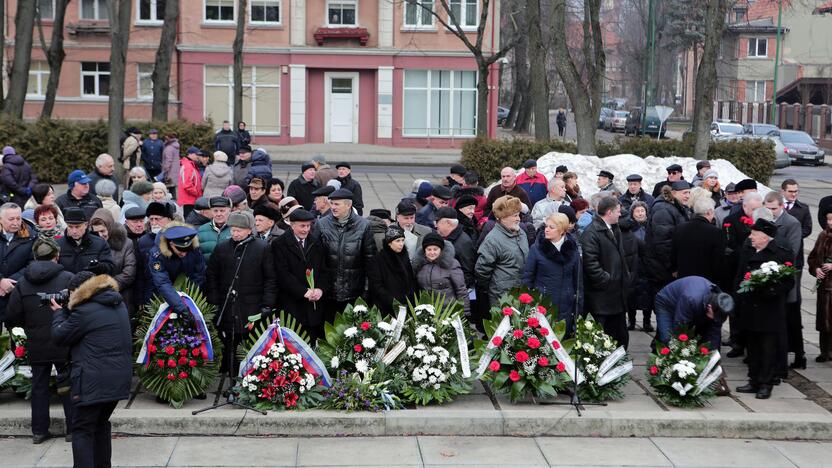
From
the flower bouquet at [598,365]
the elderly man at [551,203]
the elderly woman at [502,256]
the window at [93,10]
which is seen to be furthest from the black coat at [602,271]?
the window at [93,10]

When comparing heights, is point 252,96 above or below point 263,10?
below

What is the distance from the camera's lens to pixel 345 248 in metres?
10.5

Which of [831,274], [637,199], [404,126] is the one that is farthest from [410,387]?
[404,126]

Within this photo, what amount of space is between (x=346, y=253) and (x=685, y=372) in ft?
11.1

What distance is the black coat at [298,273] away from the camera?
1012 cm

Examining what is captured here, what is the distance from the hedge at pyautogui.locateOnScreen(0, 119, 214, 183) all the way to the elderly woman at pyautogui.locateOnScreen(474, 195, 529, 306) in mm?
18520

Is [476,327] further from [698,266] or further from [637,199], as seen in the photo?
[637,199]

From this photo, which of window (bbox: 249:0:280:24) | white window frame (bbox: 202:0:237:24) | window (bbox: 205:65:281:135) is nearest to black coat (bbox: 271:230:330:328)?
window (bbox: 205:65:281:135)

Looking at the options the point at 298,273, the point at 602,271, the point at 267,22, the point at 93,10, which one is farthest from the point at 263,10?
the point at 602,271

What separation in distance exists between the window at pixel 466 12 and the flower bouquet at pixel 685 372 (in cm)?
3840

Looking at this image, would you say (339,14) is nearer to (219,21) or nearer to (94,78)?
(219,21)

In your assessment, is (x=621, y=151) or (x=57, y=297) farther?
(x=621, y=151)

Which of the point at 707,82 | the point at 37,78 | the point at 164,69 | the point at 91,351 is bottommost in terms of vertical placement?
the point at 91,351

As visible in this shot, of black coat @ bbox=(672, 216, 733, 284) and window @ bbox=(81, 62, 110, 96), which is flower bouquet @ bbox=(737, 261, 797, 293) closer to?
black coat @ bbox=(672, 216, 733, 284)
